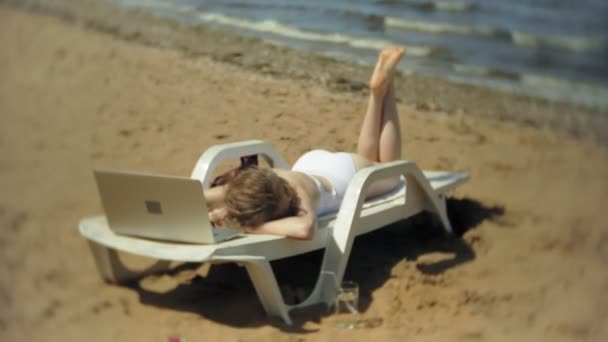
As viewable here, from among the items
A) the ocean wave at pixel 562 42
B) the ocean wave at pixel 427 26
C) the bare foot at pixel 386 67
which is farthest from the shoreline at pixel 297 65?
the ocean wave at pixel 427 26

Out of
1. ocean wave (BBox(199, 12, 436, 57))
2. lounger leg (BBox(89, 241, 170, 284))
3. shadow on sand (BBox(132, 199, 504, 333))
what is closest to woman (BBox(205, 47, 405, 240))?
shadow on sand (BBox(132, 199, 504, 333))

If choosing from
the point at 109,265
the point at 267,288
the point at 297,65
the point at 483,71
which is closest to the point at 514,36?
the point at 483,71

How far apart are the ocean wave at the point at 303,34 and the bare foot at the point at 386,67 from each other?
311cm

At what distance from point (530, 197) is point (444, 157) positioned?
679mm

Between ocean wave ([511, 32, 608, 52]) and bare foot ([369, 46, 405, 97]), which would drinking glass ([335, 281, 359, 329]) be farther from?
ocean wave ([511, 32, 608, 52])

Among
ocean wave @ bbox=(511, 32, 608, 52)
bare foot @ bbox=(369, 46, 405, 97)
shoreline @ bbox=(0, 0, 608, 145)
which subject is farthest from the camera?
shoreline @ bbox=(0, 0, 608, 145)

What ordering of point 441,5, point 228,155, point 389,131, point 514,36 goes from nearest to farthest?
point 228,155
point 389,131
point 514,36
point 441,5

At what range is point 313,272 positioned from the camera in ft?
9.82

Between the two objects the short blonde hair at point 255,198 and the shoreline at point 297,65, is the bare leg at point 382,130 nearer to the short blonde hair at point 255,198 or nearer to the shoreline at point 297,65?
the short blonde hair at point 255,198

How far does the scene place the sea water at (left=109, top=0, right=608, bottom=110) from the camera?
3.87m

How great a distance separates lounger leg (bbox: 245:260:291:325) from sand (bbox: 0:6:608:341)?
A: 0.04 meters

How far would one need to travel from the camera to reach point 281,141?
3988mm

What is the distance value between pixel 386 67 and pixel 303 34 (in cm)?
341

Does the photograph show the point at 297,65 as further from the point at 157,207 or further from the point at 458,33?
the point at 157,207
